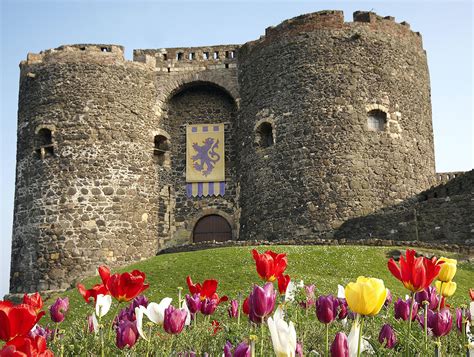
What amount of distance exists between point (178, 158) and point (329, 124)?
6.72m

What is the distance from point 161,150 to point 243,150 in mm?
3458

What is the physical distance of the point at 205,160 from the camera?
951 inches

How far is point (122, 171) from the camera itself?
72.9 ft

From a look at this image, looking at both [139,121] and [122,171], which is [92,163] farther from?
[139,121]

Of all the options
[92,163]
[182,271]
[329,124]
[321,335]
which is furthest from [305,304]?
[92,163]

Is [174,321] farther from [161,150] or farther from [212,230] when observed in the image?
[161,150]

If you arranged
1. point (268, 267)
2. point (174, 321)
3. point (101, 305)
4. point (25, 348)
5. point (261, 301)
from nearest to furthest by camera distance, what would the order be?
point (25, 348) < point (261, 301) < point (174, 321) < point (268, 267) < point (101, 305)

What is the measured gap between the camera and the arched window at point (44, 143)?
875 inches

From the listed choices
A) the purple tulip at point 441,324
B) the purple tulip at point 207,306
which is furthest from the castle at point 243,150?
the purple tulip at point 441,324

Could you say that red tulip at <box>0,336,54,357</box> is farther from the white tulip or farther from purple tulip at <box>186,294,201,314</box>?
purple tulip at <box>186,294,201,314</box>

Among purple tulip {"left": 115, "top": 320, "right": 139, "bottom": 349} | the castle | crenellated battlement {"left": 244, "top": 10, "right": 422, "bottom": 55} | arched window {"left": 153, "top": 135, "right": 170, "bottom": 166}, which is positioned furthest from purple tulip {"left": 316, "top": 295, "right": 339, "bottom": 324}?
arched window {"left": 153, "top": 135, "right": 170, "bottom": 166}

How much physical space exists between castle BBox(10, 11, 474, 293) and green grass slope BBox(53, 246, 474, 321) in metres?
4.28

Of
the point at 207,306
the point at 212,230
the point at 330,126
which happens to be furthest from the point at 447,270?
the point at 212,230

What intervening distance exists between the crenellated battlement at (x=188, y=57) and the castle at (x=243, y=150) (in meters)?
0.19
